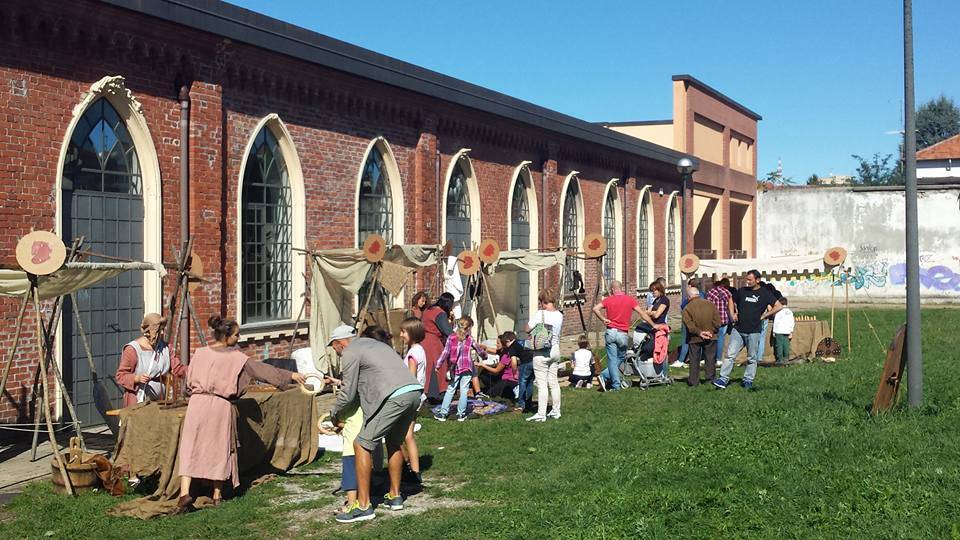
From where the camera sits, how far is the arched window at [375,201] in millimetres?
19234

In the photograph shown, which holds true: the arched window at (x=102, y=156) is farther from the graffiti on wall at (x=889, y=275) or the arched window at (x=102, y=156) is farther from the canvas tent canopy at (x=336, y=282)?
the graffiti on wall at (x=889, y=275)

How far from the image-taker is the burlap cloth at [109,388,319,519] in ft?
30.1

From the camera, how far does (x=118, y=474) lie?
959cm

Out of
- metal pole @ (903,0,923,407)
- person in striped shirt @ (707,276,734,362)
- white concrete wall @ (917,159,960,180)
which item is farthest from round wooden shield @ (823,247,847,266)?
white concrete wall @ (917,159,960,180)

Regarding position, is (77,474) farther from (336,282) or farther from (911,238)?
(911,238)

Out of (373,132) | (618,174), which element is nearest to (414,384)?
(373,132)

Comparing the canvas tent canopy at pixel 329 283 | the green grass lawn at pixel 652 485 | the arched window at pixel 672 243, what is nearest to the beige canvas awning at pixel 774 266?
the canvas tent canopy at pixel 329 283

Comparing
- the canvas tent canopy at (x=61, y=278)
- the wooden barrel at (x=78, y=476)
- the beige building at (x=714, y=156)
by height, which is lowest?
the wooden barrel at (x=78, y=476)

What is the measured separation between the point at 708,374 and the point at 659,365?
82 centimetres

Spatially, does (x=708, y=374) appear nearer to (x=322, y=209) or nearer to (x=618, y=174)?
(x=322, y=209)

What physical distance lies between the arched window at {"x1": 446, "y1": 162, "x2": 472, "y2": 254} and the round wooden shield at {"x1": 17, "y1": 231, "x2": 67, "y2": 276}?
41.6 ft

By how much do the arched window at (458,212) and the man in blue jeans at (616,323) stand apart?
6.76 m

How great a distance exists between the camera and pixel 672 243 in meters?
37.3

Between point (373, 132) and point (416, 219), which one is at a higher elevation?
point (373, 132)
